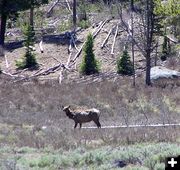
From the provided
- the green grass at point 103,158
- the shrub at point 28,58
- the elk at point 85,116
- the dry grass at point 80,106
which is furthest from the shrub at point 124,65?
the green grass at point 103,158

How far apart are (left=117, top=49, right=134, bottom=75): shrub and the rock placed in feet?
6.42

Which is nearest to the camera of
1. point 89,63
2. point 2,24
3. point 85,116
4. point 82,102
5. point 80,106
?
point 85,116

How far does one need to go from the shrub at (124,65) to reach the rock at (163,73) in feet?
6.42

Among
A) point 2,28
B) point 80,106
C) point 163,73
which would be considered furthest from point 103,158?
point 2,28

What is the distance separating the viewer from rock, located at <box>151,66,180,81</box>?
40.8 metres

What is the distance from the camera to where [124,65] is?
43.7 metres

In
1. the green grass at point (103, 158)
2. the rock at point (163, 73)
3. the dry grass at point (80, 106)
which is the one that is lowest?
the rock at point (163, 73)

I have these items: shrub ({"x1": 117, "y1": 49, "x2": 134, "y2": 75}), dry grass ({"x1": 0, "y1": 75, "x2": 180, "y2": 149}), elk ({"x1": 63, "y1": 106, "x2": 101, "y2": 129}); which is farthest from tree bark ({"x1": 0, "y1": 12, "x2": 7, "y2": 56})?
elk ({"x1": 63, "y1": 106, "x2": 101, "y2": 129})

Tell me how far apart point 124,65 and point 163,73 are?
11.4ft

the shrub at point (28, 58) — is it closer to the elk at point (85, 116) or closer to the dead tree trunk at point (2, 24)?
the dead tree trunk at point (2, 24)

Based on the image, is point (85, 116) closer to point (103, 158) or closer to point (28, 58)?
point (103, 158)

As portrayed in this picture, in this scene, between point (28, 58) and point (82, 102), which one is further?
point (28, 58)

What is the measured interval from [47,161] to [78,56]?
3656 centimetres

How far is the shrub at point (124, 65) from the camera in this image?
43500 millimetres
